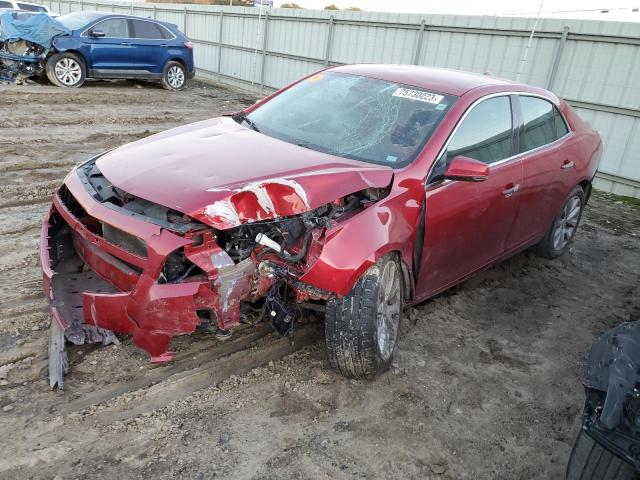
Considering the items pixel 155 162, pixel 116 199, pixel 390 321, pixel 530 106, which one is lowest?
pixel 390 321

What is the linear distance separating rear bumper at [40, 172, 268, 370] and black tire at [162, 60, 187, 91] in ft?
37.4

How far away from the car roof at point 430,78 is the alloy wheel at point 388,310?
1.43 m

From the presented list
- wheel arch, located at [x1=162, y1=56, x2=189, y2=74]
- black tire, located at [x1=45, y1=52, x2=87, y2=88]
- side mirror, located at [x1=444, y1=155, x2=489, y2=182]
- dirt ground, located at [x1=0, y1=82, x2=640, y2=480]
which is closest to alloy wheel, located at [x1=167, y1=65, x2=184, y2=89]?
wheel arch, located at [x1=162, y1=56, x2=189, y2=74]

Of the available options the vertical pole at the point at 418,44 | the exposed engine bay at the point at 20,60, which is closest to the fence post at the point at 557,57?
the vertical pole at the point at 418,44

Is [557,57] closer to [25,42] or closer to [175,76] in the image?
[175,76]

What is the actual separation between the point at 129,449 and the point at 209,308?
755mm

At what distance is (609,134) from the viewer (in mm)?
8797

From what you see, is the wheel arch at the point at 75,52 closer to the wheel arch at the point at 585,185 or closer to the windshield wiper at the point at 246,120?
the windshield wiper at the point at 246,120

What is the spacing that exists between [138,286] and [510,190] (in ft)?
9.04

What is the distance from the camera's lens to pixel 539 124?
15.1 ft

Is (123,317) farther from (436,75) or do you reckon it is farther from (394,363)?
(436,75)

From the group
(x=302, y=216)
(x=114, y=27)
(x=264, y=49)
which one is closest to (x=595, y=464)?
(x=302, y=216)

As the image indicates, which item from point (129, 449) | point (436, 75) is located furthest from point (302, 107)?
point (129, 449)

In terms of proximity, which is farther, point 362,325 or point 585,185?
point 585,185
